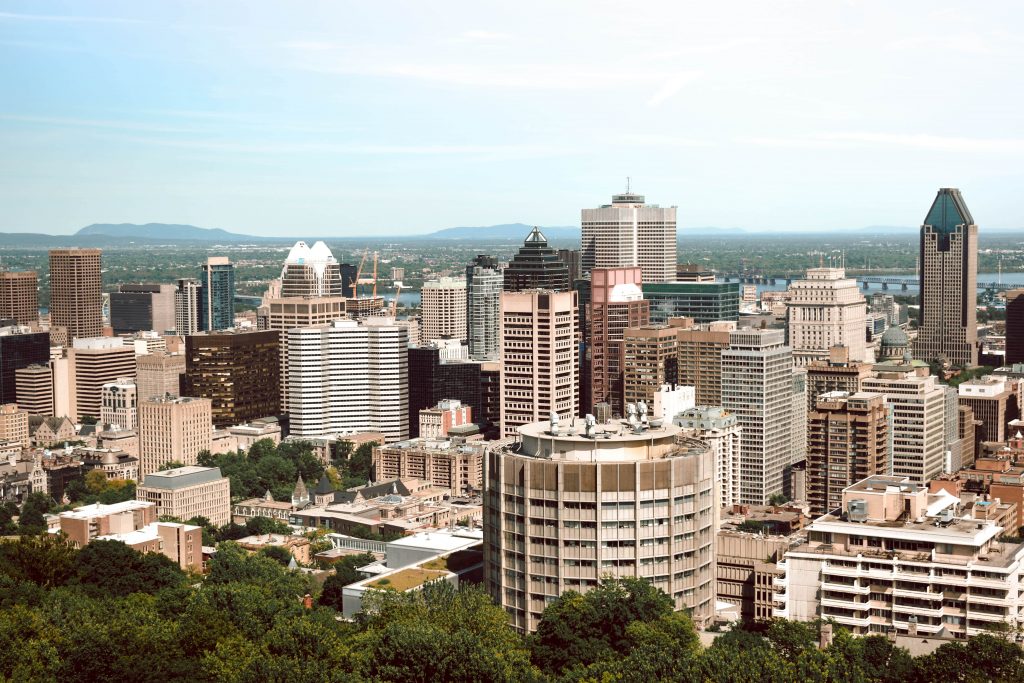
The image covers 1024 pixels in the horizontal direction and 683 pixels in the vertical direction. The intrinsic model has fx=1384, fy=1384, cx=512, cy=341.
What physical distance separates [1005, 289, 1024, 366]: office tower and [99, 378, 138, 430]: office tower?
3210 inches

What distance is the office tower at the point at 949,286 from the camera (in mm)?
146000

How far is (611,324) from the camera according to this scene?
4195 inches

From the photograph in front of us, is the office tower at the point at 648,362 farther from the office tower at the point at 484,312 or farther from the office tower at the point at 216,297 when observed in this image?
the office tower at the point at 216,297

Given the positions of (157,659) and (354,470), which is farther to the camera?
(354,470)

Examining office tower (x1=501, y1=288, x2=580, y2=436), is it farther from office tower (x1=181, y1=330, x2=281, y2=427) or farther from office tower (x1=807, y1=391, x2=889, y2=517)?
office tower (x1=181, y1=330, x2=281, y2=427)

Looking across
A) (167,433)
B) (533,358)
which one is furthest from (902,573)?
(167,433)

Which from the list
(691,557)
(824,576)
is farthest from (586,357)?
(691,557)

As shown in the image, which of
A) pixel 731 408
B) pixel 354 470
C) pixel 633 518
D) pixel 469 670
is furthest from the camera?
pixel 354 470

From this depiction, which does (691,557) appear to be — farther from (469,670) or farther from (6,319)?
(6,319)

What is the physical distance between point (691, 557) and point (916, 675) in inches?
297

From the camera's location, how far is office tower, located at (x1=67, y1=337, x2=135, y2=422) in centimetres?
12338

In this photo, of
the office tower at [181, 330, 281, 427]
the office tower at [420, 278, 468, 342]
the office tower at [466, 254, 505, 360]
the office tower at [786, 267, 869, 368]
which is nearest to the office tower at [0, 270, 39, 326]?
the office tower at [420, 278, 468, 342]

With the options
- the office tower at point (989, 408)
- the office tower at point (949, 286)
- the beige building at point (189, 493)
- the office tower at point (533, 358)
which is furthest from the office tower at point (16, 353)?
the office tower at point (949, 286)

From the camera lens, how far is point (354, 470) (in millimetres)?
97938
